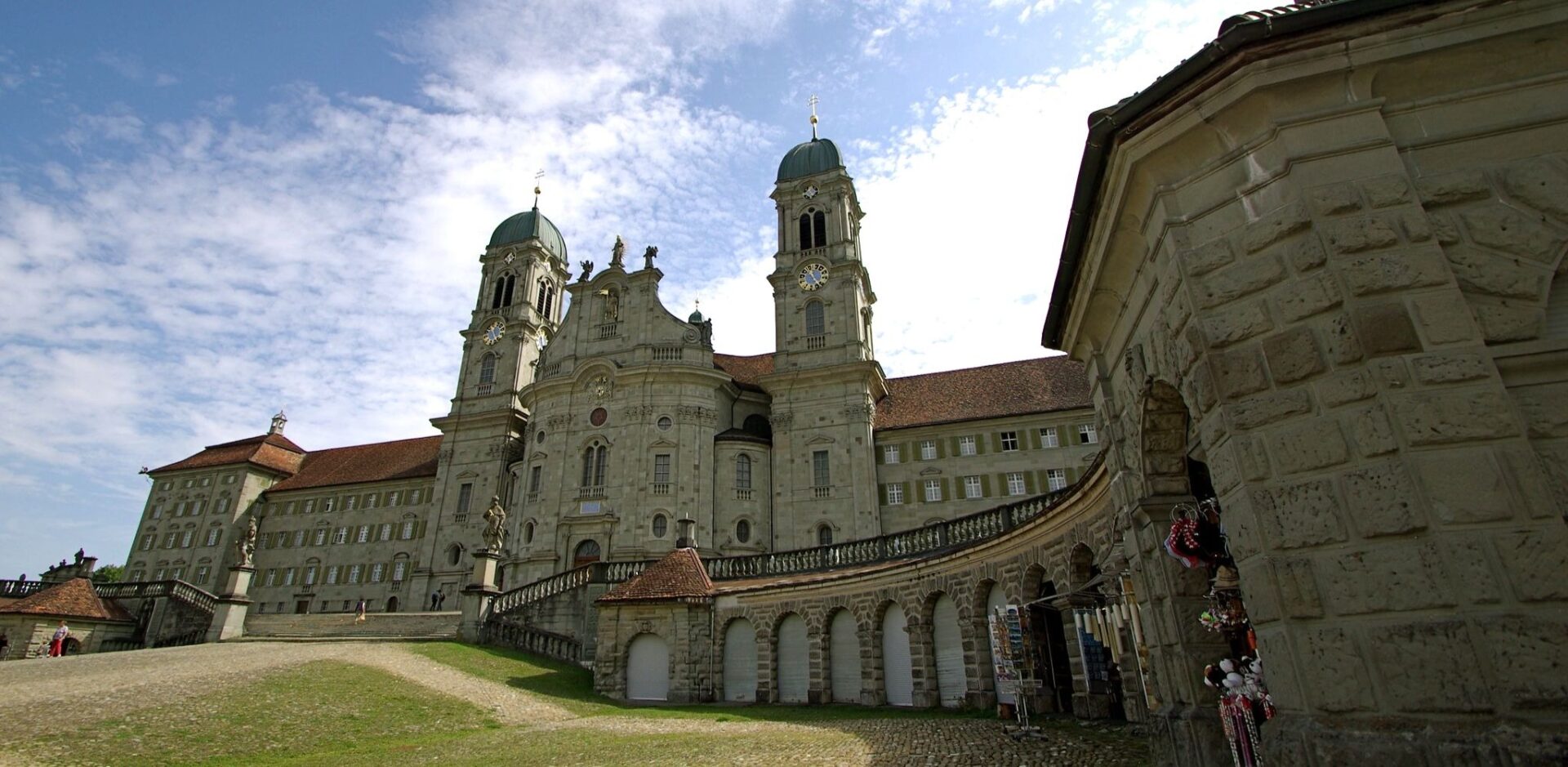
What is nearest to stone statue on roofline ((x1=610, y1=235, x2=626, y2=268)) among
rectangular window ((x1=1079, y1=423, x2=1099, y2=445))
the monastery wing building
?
the monastery wing building

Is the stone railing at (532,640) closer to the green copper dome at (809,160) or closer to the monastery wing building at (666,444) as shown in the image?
the monastery wing building at (666,444)

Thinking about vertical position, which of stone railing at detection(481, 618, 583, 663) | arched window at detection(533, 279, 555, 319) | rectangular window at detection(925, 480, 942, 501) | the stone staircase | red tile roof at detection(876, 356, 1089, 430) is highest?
arched window at detection(533, 279, 555, 319)

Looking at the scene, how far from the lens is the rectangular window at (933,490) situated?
41562mm

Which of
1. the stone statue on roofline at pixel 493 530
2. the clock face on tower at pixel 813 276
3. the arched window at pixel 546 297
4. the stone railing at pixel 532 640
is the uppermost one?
the arched window at pixel 546 297

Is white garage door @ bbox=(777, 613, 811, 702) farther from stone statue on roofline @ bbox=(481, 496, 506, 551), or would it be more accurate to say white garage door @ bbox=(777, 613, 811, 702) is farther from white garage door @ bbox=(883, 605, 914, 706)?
stone statue on roofline @ bbox=(481, 496, 506, 551)

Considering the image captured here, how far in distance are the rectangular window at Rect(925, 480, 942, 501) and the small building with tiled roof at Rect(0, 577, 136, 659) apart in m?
39.6

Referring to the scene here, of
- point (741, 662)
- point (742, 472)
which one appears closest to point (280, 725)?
point (741, 662)

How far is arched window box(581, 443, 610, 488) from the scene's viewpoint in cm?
4309

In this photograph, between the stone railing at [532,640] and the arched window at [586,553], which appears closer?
the stone railing at [532,640]

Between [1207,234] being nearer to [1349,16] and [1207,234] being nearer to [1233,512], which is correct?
[1349,16]

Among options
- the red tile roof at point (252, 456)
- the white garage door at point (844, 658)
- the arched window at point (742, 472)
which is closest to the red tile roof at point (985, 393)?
the arched window at point (742, 472)

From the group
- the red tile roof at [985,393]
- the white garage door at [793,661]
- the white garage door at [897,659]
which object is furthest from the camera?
the red tile roof at [985,393]

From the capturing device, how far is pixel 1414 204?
5.73m

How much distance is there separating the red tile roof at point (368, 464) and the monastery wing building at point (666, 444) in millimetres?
523
